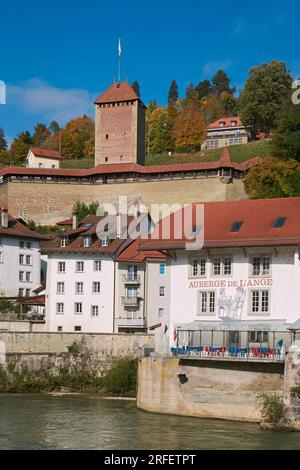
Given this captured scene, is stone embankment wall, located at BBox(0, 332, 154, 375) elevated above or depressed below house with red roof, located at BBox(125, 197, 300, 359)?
below

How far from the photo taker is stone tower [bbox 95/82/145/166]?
94.1m

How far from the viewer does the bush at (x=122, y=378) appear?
4391 cm

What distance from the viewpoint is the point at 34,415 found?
3653 cm

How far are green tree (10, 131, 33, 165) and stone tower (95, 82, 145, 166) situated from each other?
28.9 m

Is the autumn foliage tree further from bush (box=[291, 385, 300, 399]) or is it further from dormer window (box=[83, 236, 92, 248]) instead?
bush (box=[291, 385, 300, 399])

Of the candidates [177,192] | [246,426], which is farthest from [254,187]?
[246,426]

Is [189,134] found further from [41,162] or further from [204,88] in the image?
[204,88]

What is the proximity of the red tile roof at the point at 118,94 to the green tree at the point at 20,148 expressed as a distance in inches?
1115

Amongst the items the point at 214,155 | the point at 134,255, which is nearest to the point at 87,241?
the point at 134,255

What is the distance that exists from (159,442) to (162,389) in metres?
5.69

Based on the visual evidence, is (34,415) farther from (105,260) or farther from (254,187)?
(254,187)

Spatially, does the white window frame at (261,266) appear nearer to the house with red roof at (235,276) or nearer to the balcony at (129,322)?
the house with red roof at (235,276)

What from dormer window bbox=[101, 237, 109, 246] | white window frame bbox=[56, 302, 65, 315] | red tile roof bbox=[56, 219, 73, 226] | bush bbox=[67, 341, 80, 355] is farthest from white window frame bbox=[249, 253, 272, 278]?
red tile roof bbox=[56, 219, 73, 226]

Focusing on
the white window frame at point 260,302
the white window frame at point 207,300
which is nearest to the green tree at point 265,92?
the white window frame at point 207,300
